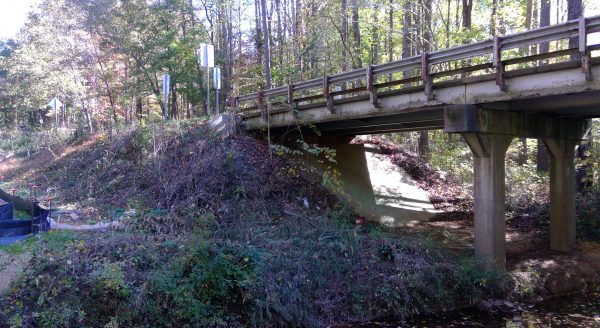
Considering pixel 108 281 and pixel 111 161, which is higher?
pixel 111 161

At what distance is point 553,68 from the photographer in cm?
961

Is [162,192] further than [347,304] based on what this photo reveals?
Yes

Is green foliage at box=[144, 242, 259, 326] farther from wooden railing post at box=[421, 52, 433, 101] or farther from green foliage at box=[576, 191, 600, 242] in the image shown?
green foliage at box=[576, 191, 600, 242]

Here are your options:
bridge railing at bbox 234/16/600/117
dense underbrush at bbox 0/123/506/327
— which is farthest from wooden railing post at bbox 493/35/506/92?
dense underbrush at bbox 0/123/506/327

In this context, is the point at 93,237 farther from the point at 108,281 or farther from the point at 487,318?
the point at 487,318

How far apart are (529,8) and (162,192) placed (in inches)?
725

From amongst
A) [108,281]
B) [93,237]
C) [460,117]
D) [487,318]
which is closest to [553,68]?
[460,117]

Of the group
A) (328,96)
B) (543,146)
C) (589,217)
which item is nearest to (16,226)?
(328,96)

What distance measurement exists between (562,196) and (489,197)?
4.10 meters

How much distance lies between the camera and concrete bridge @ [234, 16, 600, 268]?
9.66 meters

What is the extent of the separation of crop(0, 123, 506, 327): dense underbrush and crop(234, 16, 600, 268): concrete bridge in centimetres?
200

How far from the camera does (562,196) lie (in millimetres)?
14312

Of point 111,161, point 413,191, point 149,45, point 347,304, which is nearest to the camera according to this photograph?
point 347,304

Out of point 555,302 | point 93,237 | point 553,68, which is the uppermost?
point 553,68
